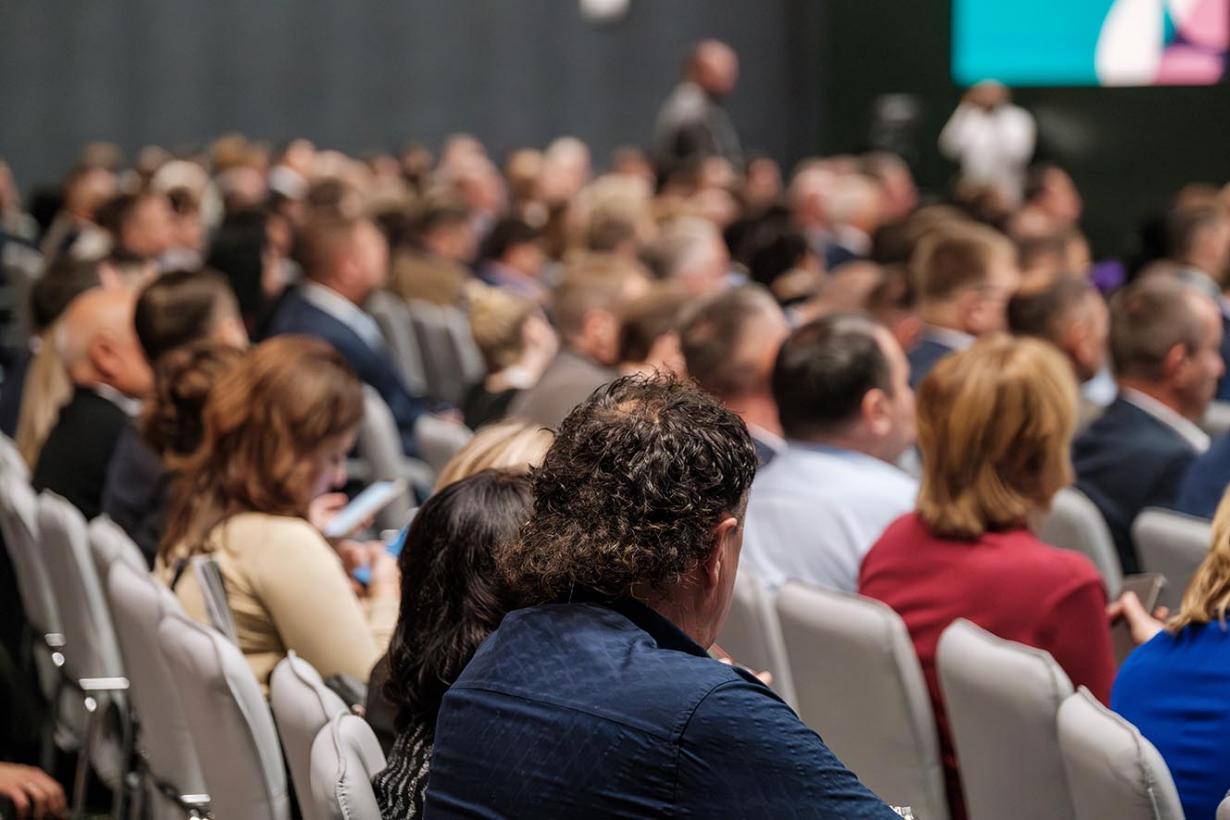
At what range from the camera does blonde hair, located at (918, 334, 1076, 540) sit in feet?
9.98

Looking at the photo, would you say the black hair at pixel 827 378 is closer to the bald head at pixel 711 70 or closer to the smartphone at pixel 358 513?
the smartphone at pixel 358 513

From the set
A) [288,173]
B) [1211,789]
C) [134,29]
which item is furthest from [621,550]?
[134,29]

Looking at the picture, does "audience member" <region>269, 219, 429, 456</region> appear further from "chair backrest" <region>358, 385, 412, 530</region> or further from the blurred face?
the blurred face

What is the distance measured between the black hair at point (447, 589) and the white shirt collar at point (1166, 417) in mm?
2573

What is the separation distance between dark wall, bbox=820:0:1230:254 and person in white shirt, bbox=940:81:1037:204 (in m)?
0.33

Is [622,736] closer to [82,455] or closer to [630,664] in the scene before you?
[630,664]

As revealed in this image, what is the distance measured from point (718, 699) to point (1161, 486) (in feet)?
9.83

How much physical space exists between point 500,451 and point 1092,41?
40.6 ft

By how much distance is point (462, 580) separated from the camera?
2.13m

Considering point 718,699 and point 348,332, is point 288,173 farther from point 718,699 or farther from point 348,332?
point 718,699

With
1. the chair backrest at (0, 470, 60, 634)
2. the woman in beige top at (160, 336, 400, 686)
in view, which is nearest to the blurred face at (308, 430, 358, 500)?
the woman in beige top at (160, 336, 400, 686)

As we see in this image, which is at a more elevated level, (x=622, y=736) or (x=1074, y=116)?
(x=622, y=736)

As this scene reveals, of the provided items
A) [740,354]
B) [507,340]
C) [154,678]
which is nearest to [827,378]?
[740,354]

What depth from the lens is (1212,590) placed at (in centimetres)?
234
